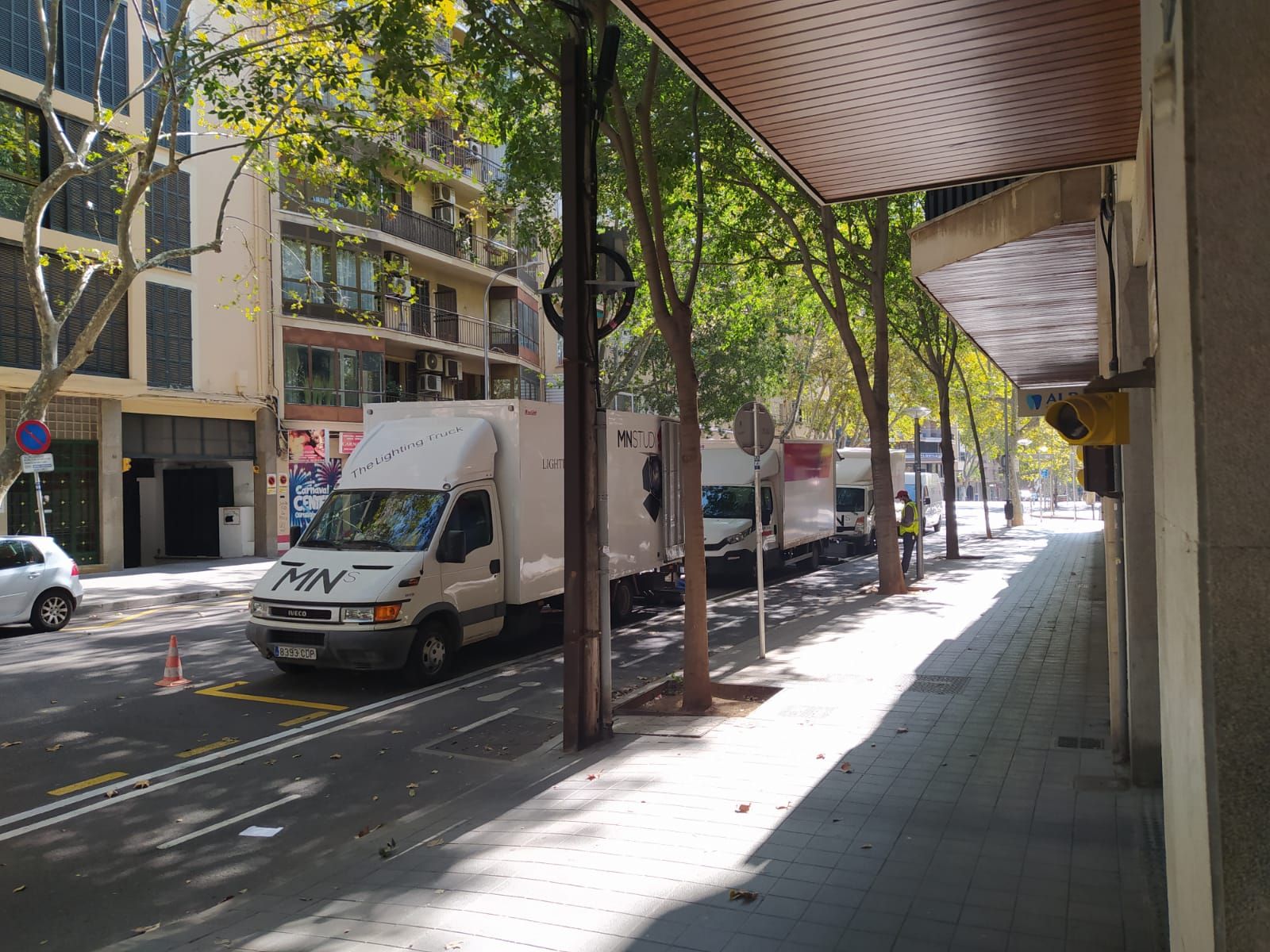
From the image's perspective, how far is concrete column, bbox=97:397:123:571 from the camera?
2427cm

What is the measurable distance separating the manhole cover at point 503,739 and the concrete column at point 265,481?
21.7 metres

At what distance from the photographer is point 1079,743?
23.3 ft

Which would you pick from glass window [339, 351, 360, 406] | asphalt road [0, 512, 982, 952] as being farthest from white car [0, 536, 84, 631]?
glass window [339, 351, 360, 406]

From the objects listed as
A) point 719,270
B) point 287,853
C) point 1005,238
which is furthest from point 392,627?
point 719,270

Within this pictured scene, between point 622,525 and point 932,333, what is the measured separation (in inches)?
594

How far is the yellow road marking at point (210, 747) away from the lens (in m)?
7.94

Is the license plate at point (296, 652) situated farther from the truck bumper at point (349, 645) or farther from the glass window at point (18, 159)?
the glass window at point (18, 159)

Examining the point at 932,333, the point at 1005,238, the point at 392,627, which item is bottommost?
the point at 392,627

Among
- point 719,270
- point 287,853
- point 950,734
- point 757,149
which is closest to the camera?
point 287,853

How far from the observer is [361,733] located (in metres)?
8.59

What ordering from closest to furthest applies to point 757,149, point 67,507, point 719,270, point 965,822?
point 965,822, point 757,149, point 719,270, point 67,507

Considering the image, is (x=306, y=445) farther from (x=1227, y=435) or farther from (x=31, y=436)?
(x=1227, y=435)

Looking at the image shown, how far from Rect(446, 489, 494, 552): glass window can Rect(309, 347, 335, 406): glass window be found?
65.9ft

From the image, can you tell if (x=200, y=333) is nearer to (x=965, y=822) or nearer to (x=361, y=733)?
(x=361, y=733)
